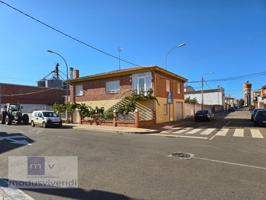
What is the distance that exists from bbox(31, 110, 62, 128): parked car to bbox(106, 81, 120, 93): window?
7.01 meters

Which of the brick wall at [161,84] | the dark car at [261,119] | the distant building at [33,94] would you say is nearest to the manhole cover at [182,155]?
the brick wall at [161,84]

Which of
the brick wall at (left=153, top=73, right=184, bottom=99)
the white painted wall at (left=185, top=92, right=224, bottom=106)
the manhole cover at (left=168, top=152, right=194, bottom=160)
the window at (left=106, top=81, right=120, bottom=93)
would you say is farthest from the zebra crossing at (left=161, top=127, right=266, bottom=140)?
the white painted wall at (left=185, top=92, right=224, bottom=106)

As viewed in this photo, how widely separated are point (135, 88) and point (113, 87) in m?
3.23

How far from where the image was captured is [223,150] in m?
10.4

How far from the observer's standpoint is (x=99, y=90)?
2905 centimetres

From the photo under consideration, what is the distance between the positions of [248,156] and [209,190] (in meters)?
4.65

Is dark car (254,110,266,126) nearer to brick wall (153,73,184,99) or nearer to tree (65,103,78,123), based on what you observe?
brick wall (153,73,184,99)

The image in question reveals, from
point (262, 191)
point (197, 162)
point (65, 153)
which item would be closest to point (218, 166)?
point (197, 162)

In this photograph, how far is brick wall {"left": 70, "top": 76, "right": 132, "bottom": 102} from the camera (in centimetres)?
2656

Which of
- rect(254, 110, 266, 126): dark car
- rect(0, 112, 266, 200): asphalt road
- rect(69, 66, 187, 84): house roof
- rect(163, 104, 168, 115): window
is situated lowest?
rect(0, 112, 266, 200): asphalt road

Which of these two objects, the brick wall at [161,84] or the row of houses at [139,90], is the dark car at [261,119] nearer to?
the row of houses at [139,90]

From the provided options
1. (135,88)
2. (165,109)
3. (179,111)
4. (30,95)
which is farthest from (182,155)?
(30,95)

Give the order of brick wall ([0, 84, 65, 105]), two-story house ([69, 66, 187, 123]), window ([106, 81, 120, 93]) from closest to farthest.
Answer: two-story house ([69, 66, 187, 123]) < window ([106, 81, 120, 93]) < brick wall ([0, 84, 65, 105])

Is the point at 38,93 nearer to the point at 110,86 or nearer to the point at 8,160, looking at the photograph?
the point at 110,86
